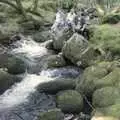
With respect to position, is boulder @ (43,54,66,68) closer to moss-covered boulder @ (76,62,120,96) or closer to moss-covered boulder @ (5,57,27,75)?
moss-covered boulder @ (5,57,27,75)

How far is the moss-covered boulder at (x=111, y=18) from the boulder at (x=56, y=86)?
4153mm

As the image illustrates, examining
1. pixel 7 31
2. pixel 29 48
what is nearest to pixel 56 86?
pixel 29 48

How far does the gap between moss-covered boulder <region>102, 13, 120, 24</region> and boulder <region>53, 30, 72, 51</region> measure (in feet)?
4.82

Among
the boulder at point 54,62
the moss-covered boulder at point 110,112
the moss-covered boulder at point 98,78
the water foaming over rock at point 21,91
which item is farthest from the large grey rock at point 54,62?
the moss-covered boulder at point 110,112

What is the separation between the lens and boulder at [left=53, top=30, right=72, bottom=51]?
1327cm

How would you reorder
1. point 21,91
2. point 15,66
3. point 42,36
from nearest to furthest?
1. point 21,91
2. point 15,66
3. point 42,36

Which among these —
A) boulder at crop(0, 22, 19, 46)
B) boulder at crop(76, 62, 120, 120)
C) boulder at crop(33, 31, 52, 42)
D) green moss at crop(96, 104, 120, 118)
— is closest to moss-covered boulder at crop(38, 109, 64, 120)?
boulder at crop(76, 62, 120, 120)

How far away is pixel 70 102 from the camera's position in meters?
8.41

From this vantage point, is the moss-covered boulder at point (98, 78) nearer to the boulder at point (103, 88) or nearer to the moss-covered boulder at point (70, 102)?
the boulder at point (103, 88)

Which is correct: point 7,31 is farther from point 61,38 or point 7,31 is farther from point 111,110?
point 111,110

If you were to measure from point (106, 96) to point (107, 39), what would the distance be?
3.31 m

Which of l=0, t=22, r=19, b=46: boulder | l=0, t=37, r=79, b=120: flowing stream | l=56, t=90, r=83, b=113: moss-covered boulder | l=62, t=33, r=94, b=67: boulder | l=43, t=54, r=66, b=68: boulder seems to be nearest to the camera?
l=56, t=90, r=83, b=113: moss-covered boulder

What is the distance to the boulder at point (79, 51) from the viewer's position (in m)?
11.4

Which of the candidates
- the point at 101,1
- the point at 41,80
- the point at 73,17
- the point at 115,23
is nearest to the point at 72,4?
the point at 101,1
